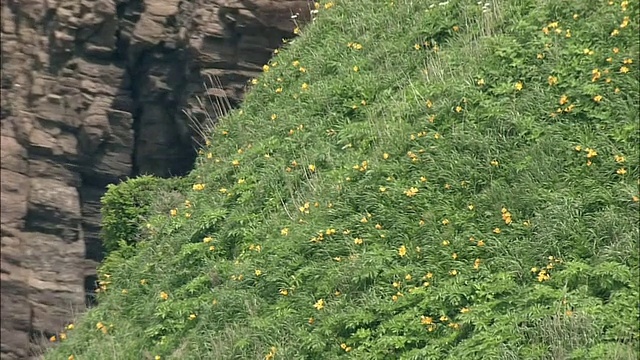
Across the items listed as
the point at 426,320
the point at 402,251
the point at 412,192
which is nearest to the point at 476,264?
the point at 426,320

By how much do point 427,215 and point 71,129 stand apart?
13.8m

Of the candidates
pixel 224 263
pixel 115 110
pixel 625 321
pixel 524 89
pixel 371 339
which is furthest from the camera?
pixel 115 110

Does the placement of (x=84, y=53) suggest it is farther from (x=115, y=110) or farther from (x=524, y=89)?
(x=524, y=89)

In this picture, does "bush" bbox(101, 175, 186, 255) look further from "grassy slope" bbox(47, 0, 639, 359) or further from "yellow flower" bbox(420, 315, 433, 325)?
"yellow flower" bbox(420, 315, 433, 325)

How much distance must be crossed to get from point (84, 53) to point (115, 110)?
4.26ft

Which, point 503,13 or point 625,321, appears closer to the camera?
point 625,321

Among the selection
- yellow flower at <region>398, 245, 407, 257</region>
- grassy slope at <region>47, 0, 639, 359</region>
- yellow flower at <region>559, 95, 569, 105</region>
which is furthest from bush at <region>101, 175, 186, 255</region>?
yellow flower at <region>559, 95, 569, 105</region>

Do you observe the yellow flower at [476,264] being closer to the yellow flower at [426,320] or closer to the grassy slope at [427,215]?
the grassy slope at [427,215]

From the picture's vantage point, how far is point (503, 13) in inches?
386

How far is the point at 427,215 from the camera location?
26.5 feet

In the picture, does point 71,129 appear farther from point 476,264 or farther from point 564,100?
point 476,264

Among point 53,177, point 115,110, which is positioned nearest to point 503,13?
point 115,110

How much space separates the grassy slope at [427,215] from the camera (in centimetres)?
700

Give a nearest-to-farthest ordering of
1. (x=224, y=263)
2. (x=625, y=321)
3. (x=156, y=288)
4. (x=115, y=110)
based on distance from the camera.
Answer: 1. (x=625, y=321)
2. (x=224, y=263)
3. (x=156, y=288)
4. (x=115, y=110)
